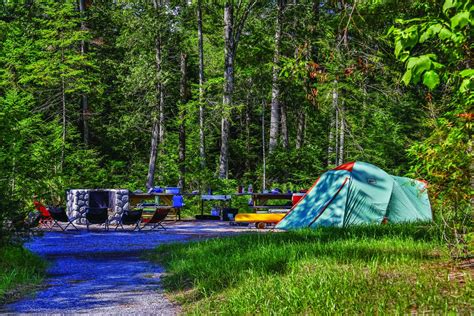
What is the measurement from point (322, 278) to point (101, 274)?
4.92 meters

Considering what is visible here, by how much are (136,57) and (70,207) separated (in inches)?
429

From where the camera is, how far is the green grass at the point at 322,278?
6.02m

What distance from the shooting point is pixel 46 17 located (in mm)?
34812

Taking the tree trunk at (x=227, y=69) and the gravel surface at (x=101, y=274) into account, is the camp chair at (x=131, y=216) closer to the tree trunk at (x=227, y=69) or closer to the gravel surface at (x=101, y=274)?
the gravel surface at (x=101, y=274)

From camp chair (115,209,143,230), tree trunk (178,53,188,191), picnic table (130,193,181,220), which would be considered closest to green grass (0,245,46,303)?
camp chair (115,209,143,230)

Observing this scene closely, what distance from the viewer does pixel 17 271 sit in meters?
10.2

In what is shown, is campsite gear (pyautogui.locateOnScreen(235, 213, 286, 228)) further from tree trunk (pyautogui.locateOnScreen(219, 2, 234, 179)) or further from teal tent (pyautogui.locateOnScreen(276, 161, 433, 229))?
tree trunk (pyautogui.locateOnScreen(219, 2, 234, 179))

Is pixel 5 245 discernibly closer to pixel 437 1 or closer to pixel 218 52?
pixel 437 1

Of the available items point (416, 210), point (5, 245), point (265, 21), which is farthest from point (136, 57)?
point (5, 245)

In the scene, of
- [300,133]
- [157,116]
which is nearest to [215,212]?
[157,116]

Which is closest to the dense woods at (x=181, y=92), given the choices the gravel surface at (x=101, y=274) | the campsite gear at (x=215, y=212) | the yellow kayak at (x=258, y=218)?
the campsite gear at (x=215, y=212)

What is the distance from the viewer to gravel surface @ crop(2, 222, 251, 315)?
25.6 feet

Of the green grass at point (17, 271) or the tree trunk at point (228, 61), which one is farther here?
the tree trunk at point (228, 61)

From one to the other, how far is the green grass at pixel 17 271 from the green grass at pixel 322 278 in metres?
2.08
